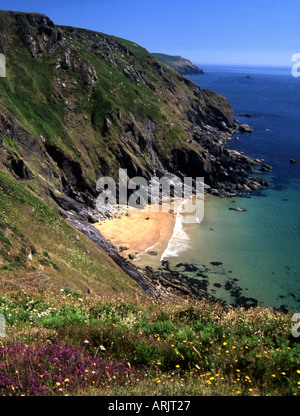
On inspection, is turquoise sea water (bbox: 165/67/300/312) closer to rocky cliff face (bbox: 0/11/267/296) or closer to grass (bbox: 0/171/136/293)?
rocky cliff face (bbox: 0/11/267/296)

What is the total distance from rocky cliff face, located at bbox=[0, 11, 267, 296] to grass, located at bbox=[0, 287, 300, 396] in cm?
2911

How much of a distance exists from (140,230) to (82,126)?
29.9 m

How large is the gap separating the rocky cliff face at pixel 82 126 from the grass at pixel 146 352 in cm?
2911

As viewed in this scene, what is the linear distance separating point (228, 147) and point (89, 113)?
182 feet

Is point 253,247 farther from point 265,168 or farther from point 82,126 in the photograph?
point 265,168

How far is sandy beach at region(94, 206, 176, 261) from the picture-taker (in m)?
48.3

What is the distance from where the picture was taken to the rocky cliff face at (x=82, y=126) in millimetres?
47391

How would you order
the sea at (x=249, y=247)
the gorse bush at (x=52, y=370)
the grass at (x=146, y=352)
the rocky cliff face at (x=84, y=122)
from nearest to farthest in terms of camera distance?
the gorse bush at (x=52, y=370), the grass at (x=146, y=352), the sea at (x=249, y=247), the rocky cliff face at (x=84, y=122)

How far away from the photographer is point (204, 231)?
54.5m

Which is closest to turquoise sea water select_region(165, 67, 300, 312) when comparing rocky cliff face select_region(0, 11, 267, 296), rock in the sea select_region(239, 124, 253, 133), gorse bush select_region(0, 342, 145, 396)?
rocky cliff face select_region(0, 11, 267, 296)

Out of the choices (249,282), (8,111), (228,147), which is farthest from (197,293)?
(228,147)

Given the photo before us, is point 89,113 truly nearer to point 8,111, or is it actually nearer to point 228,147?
point 8,111

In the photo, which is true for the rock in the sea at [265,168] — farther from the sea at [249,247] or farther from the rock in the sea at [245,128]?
the rock in the sea at [245,128]

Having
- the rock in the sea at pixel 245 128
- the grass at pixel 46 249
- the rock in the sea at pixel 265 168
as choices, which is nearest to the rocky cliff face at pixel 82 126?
the rock in the sea at pixel 265 168
